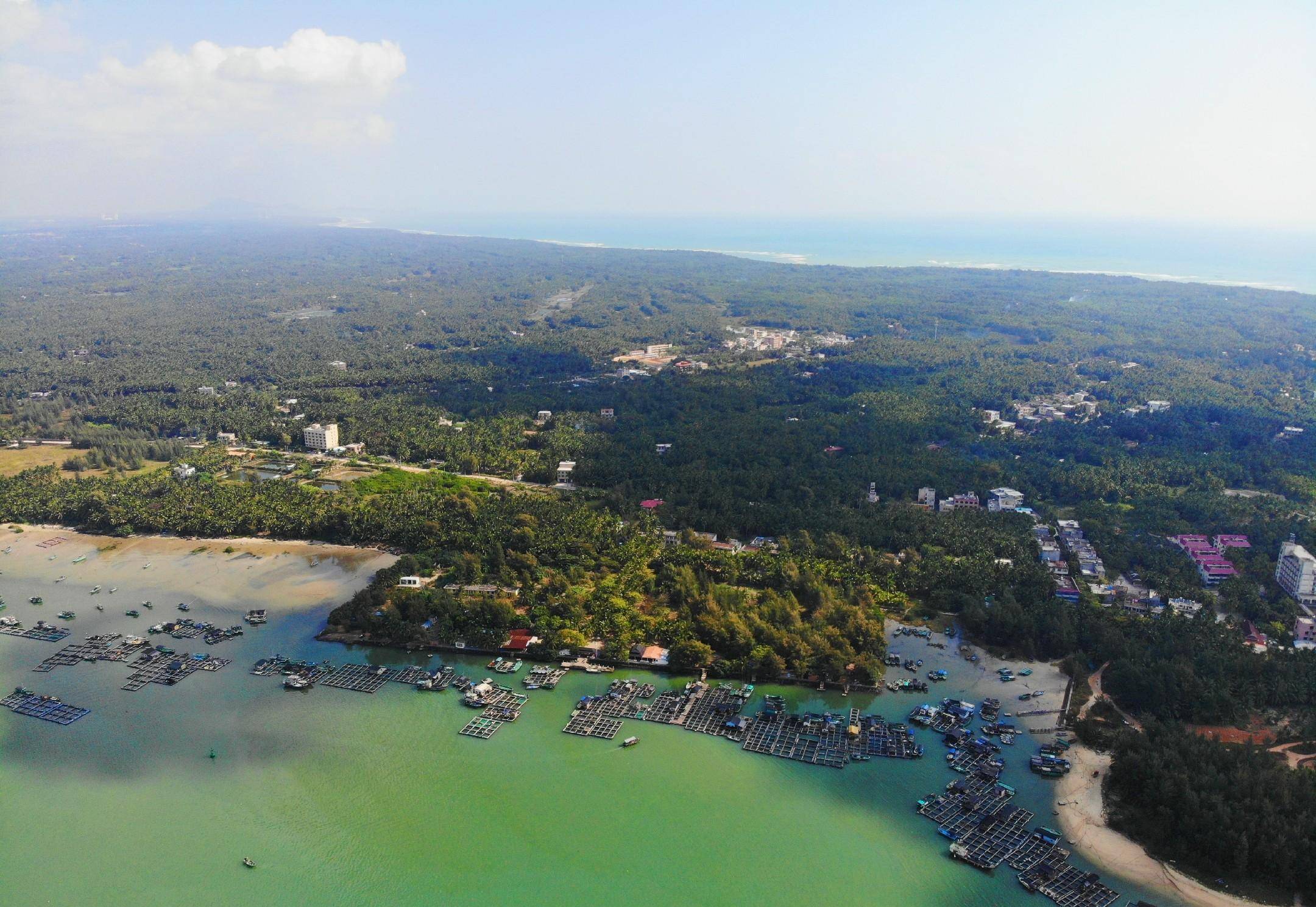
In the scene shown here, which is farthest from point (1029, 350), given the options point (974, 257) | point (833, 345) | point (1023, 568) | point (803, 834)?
point (974, 257)

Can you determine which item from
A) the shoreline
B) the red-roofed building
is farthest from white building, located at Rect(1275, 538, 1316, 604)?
the shoreline

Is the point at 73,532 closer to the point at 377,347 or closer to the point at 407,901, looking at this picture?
the point at 407,901

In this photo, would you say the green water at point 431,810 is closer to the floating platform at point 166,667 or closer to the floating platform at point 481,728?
the floating platform at point 481,728

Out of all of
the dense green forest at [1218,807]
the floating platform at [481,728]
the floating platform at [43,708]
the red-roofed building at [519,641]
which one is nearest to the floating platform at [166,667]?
the floating platform at [43,708]

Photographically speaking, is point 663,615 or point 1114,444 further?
point 1114,444

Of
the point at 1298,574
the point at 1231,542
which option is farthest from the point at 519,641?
the point at 1231,542

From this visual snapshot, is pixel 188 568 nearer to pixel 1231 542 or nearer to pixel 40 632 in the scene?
pixel 40 632
